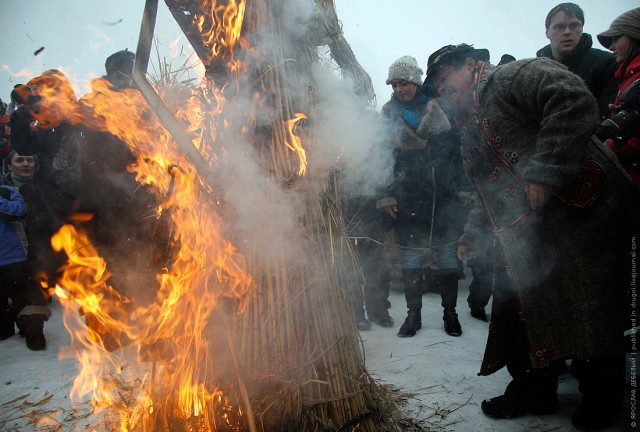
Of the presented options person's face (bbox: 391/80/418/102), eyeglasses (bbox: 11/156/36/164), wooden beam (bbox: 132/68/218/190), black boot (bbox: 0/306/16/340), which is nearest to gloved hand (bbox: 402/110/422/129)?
person's face (bbox: 391/80/418/102)

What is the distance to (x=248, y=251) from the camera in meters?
1.86

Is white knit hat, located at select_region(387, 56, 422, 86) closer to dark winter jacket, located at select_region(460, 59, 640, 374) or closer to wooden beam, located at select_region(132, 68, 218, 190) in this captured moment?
dark winter jacket, located at select_region(460, 59, 640, 374)

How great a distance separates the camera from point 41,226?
12.6ft

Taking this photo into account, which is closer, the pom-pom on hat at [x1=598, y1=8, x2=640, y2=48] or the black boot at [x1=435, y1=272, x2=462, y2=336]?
the pom-pom on hat at [x1=598, y1=8, x2=640, y2=48]

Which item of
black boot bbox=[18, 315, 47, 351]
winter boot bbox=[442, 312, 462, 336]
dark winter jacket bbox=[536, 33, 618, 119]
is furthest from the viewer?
winter boot bbox=[442, 312, 462, 336]

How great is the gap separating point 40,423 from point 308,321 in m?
1.71

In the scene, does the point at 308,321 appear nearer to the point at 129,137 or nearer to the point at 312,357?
the point at 312,357

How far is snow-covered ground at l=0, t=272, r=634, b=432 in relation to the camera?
213 centimetres

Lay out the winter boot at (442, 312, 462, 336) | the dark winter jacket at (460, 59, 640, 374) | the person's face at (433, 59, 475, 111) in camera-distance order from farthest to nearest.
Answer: the winter boot at (442, 312, 462, 336), the person's face at (433, 59, 475, 111), the dark winter jacket at (460, 59, 640, 374)

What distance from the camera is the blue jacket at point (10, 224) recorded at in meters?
3.85

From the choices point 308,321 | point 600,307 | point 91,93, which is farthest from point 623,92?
point 91,93

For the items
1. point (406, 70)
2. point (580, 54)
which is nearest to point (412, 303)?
point (406, 70)

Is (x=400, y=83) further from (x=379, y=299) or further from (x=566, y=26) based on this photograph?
(x=379, y=299)

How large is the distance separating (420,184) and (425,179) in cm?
7
